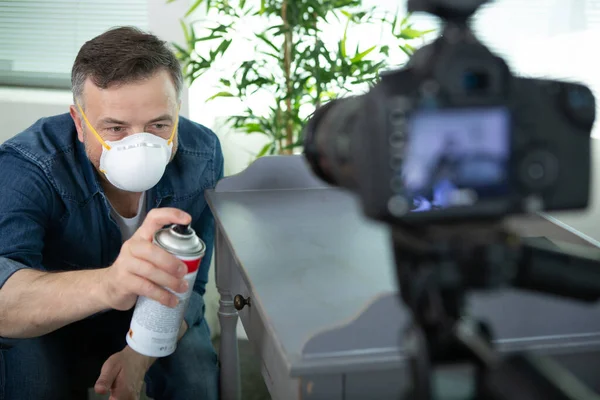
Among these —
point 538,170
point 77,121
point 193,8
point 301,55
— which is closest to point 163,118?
point 77,121

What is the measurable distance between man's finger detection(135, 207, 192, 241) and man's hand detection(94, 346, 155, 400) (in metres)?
0.41

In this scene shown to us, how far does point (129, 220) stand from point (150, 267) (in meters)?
0.56

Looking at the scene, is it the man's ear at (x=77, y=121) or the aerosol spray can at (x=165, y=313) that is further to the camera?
the man's ear at (x=77, y=121)

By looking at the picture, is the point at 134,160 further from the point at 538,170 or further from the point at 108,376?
the point at 538,170

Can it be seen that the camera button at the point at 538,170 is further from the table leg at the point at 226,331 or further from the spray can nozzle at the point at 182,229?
the table leg at the point at 226,331

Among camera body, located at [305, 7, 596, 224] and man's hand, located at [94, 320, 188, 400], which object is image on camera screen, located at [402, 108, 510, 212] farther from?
man's hand, located at [94, 320, 188, 400]

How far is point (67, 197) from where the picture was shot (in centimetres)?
135

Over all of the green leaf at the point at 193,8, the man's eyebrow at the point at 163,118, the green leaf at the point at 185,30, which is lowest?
the man's eyebrow at the point at 163,118

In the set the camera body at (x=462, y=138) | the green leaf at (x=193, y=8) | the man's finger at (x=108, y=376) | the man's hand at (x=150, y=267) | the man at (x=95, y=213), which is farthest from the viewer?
the green leaf at (x=193, y=8)

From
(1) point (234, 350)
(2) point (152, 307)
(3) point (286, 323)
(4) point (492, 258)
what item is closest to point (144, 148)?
(2) point (152, 307)

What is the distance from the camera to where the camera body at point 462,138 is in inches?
18.1

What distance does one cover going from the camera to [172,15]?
90.4 inches

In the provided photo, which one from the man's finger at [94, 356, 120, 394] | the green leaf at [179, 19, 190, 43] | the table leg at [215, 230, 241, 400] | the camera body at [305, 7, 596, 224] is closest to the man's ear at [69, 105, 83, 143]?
the table leg at [215, 230, 241, 400]

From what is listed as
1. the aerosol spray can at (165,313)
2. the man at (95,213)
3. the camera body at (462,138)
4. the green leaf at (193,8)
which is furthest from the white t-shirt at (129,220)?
the camera body at (462,138)
